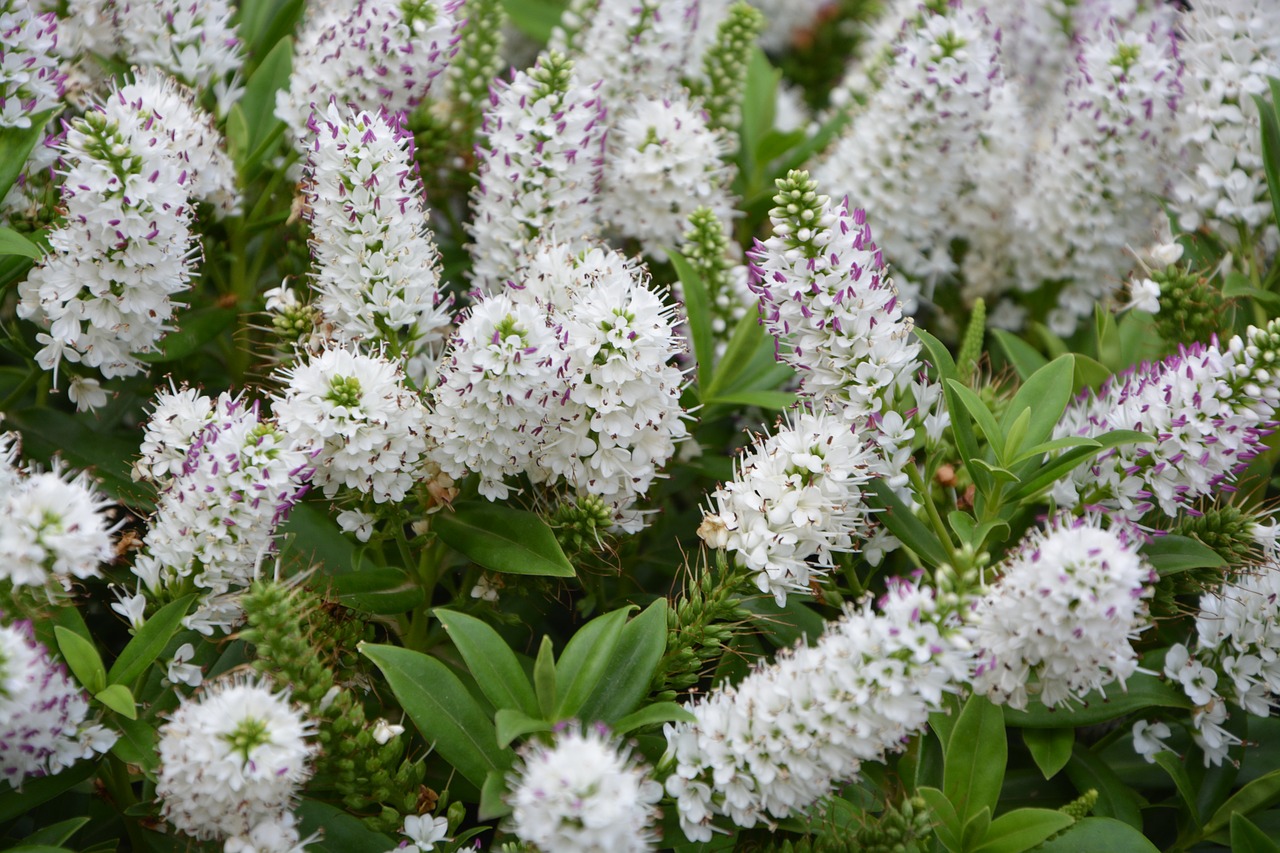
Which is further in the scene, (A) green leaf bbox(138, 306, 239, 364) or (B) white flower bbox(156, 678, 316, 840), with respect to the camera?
(A) green leaf bbox(138, 306, 239, 364)

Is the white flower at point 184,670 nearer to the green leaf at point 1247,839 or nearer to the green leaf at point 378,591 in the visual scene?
the green leaf at point 378,591

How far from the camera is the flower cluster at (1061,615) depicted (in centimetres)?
138

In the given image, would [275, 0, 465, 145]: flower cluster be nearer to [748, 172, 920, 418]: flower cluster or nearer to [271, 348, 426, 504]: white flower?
[271, 348, 426, 504]: white flower

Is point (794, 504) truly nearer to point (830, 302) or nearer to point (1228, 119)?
point (830, 302)

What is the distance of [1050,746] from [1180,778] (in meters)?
0.23

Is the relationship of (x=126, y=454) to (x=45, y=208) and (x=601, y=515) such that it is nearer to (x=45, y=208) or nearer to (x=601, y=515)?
(x=45, y=208)

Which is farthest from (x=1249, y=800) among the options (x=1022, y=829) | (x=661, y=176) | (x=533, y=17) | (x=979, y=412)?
(x=533, y=17)

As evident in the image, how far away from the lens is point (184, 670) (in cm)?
160

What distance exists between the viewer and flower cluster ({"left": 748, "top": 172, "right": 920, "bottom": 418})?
5.34ft

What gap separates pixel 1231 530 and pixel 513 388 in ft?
3.87

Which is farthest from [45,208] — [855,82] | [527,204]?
[855,82]

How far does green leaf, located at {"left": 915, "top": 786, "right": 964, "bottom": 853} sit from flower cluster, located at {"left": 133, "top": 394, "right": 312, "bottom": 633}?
0.97 metres

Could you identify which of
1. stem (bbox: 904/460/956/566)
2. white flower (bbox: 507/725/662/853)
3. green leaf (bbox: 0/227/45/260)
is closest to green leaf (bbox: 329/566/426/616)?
white flower (bbox: 507/725/662/853)

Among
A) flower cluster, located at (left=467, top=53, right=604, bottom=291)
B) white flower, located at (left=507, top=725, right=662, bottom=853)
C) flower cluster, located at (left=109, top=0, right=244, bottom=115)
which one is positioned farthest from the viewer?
flower cluster, located at (left=109, top=0, right=244, bottom=115)
